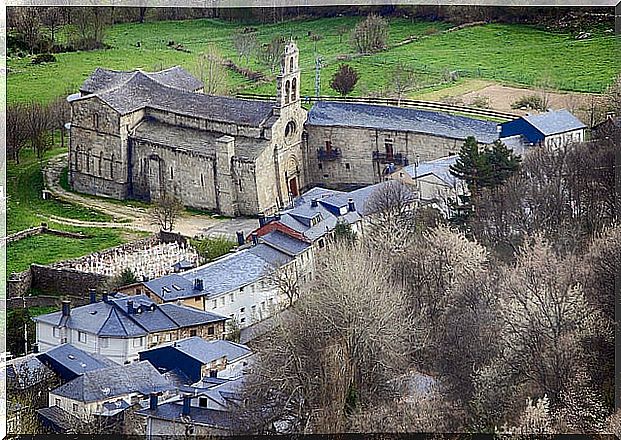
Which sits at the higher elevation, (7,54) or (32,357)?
(7,54)

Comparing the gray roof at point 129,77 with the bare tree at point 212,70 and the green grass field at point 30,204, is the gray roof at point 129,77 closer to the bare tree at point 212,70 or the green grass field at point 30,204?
the bare tree at point 212,70

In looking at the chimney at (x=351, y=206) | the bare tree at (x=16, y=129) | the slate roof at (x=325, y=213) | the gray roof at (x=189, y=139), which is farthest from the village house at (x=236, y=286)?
the bare tree at (x=16, y=129)

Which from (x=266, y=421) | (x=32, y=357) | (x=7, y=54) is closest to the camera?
(x=266, y=421)

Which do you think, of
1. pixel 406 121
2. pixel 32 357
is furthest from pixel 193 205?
pixel 32 357

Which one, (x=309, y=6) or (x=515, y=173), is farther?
(x=309, y=6)

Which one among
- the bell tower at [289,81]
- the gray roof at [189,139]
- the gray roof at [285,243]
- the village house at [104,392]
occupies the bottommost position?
the village house at [104,392]

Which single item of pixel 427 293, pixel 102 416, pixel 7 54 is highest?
pixel 7 54

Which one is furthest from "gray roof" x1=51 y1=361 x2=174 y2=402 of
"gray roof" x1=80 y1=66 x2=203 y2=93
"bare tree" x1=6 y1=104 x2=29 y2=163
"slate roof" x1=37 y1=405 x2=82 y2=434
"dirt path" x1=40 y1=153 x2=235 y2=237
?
"gray roof" x1=80 y1=66 x2=203 y2=93

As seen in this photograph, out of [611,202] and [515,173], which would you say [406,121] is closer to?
[515,173]
